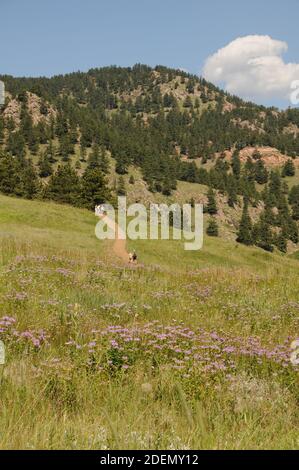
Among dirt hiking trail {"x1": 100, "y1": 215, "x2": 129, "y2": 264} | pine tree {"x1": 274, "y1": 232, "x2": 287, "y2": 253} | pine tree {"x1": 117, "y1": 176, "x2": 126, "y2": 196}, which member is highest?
pine tree {"x1": 117, "y1": 176, "x2": 126, "y2": 196}

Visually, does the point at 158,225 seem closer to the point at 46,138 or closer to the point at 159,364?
the point at 159,364

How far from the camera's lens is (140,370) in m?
5.70

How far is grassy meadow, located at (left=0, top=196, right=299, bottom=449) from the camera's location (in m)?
3.77

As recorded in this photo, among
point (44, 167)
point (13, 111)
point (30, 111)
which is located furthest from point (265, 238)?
point (13, 111)

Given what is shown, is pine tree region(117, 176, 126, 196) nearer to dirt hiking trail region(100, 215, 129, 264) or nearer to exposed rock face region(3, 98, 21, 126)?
exposed rock face region(3, 98, 21, 126)

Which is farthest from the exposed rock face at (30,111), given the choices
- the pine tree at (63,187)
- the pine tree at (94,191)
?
the pine tree at (94,191)

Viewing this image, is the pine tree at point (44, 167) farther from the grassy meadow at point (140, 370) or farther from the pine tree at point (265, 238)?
the grassy meadow at point (140, 370)

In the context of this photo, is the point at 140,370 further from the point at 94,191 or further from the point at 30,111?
the point at 30,111

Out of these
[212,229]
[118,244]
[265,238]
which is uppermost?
[118,244]

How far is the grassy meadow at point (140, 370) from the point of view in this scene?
3.77 m

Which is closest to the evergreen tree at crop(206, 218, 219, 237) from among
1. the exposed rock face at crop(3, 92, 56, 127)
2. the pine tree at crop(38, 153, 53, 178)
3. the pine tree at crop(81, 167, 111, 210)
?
the pine tree at crop(38, 153, 53, 178)

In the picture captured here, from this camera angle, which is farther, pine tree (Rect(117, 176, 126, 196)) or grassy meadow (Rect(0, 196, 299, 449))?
pine tree (Rect(117, 176, 126, 196))

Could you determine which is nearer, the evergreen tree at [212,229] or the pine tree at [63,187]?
the pine tree at [63,187]
